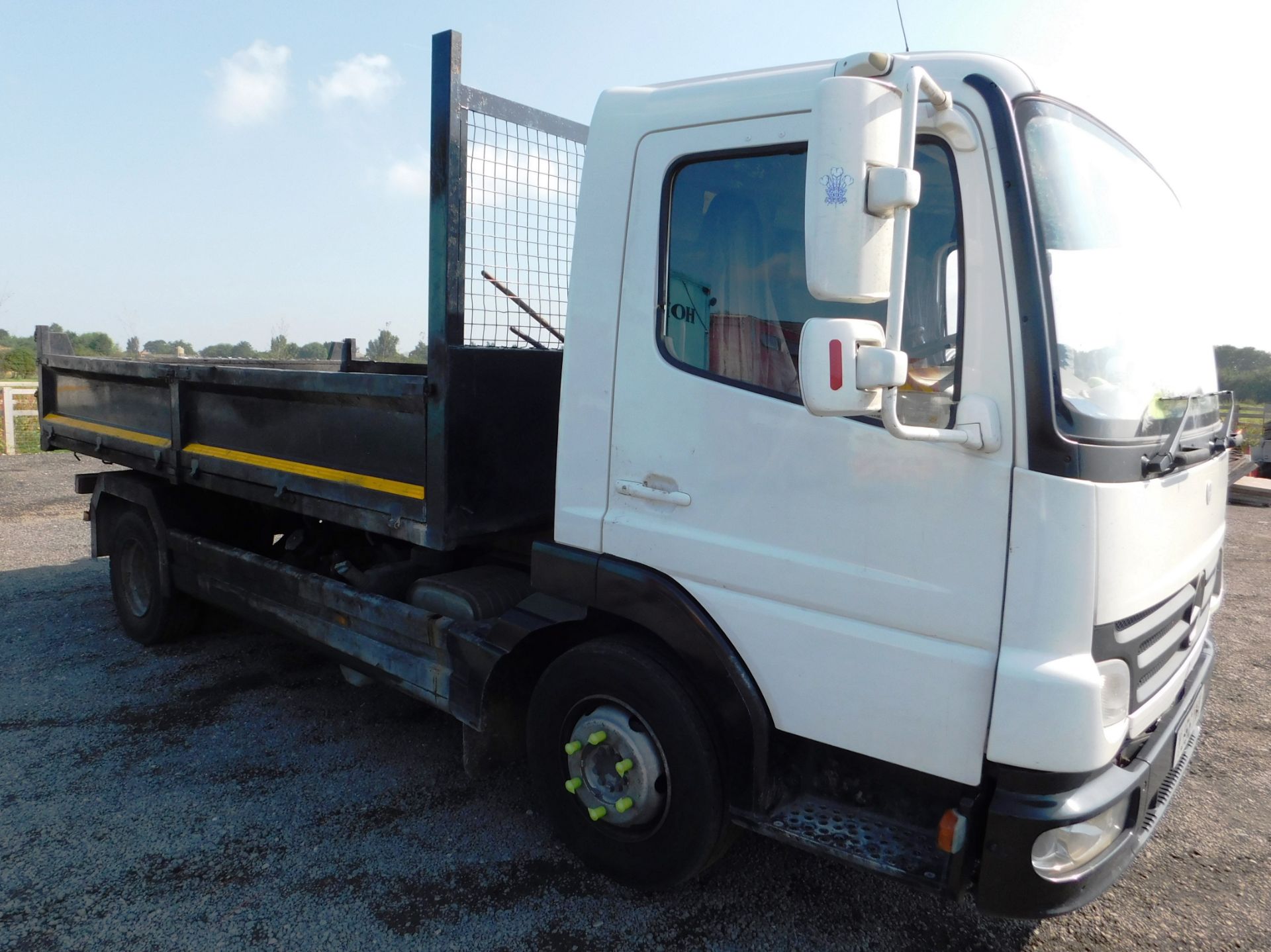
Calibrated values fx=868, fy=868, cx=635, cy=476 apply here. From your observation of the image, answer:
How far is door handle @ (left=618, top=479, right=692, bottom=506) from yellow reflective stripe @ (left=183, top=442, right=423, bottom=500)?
0.94 metres

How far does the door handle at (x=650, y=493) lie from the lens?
260 centimetres

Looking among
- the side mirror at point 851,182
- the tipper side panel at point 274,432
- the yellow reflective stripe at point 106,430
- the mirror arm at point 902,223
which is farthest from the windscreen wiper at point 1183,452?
the yellow reflective stripe at point 106,430

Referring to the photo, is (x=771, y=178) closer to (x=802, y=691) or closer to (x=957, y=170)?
(x=957, y=170)

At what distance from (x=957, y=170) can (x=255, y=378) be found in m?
3.16

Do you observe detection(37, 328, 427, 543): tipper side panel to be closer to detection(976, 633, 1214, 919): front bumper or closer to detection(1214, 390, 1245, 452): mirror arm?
detection(976, 633, 1214, 919): front bumper

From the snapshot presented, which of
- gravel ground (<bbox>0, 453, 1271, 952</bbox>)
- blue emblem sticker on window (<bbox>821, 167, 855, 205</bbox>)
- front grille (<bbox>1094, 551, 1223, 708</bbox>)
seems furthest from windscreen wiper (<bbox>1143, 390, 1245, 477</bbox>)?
gravel ground (<bbox>0, 453, 1271, 952</bbox>)

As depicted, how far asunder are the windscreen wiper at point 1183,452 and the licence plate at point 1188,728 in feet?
2.62

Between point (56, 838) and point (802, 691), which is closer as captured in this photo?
point (802, 691)

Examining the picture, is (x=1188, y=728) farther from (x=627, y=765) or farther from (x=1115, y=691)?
(x=627, y=765)

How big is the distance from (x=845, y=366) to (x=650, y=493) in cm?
93

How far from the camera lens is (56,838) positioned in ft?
10.6

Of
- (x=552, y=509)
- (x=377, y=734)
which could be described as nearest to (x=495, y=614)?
(x=552, y=509)

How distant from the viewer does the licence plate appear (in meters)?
2.58

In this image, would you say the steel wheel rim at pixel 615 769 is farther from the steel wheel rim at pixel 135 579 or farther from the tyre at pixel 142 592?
the steel wheel rim at pixel 135 579
